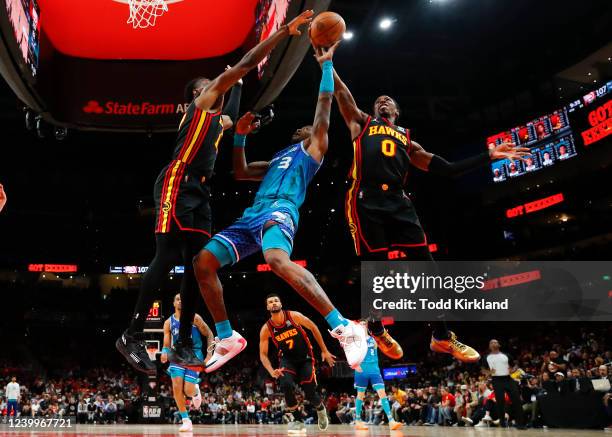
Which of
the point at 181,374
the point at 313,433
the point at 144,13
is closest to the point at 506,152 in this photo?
the point at 144,13

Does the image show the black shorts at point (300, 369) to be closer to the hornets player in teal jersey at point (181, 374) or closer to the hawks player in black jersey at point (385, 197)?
the hornets player in teal jersey at point (181, 374)

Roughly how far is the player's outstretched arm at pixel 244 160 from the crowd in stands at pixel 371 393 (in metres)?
8.38

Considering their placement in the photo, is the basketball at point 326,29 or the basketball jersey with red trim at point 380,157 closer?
the basketball at point 326,29

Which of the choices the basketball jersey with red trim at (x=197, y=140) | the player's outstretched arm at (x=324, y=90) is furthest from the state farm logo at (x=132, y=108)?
the player's outstretched arm at (x=324, y=90)

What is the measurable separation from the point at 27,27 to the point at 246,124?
192 cm

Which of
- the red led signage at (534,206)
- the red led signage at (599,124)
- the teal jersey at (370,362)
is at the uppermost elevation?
the red led signage at (599,124)

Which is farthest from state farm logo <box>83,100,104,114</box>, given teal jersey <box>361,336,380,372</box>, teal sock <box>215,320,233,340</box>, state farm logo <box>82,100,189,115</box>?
teal jersey <box>361,336,380,372</box>

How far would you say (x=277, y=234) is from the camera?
4.89 m

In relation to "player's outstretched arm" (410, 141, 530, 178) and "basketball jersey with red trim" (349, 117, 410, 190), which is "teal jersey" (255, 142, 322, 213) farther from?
"player's outstretched arm" (410, 141, 530, 178)

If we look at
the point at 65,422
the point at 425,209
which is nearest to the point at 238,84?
the point at 65,422

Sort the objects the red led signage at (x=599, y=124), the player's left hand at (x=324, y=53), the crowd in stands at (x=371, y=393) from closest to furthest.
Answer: the player's left hand at (x=324, y=53), the crowd in stands at (x=371, y=393), the red led signage at (x=599, y=124)

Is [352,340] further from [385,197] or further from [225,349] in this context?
[385,197]

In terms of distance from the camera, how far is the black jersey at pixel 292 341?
976 cm

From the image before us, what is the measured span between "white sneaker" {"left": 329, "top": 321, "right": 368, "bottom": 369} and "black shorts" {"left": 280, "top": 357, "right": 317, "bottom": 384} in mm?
5243
